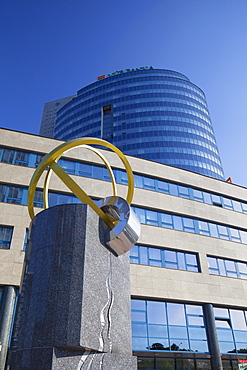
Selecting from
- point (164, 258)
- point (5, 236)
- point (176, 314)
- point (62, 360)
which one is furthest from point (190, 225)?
point (62, 360)

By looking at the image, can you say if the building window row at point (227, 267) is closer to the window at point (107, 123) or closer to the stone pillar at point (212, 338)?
the stone pillar at point (212, 338)

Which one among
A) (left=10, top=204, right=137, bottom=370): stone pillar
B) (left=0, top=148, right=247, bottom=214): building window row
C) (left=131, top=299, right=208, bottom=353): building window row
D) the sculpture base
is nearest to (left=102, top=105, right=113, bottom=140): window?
(left=0, top=148, right=247, bottom=214): building window row

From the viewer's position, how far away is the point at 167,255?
23141mm

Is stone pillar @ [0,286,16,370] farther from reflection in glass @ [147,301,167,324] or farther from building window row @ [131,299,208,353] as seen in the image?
reflection in glass @ [147,301,167,324]

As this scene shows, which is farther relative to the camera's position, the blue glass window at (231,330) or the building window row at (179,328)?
the blue glass window at (231,330)

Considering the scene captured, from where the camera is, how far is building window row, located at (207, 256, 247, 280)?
24.6 m

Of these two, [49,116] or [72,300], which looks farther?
[49,116]

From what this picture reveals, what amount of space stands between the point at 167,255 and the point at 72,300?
16.2 metres

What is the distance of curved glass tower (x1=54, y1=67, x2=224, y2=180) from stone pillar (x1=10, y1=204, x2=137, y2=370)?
63816mm

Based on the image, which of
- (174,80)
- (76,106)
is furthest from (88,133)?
(174,80)

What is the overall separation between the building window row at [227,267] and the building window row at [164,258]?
1458 millimetres

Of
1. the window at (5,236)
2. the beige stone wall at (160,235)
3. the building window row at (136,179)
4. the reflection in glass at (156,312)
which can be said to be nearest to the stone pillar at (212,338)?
the beige stone wall at (160,235)

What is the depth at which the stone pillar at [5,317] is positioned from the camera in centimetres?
1635

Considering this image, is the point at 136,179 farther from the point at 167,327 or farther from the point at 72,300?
the point at 72,300
